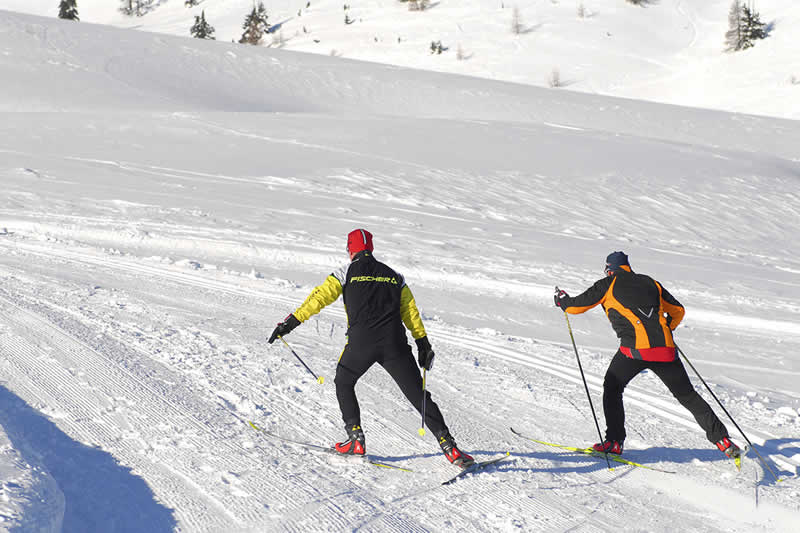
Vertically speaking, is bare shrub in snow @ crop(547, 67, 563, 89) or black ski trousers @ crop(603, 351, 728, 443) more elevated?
bare shrub in snow @ crop(547, 67, 563, 89)

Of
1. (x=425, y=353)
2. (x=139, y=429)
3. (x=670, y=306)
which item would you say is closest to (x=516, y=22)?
(x=670, y=306)

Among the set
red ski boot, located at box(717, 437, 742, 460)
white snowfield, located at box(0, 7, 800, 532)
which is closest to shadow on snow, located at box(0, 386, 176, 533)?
white snowfield, located at box(0, 7, 800, 532)

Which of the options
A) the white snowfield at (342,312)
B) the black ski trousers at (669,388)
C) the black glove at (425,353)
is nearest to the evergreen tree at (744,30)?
the white snowfield at (342,312)

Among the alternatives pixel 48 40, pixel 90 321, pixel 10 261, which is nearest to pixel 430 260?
pixel 90 321

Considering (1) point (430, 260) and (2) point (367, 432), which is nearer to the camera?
(2) point (367, 432)

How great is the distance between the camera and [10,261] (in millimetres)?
9586

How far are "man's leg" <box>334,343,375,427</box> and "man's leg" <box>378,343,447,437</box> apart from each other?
0.37 ft

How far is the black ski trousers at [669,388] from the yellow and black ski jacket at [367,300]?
4.90 ft

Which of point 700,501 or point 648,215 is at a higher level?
point 648,215

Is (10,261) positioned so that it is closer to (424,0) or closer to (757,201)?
(757,201)

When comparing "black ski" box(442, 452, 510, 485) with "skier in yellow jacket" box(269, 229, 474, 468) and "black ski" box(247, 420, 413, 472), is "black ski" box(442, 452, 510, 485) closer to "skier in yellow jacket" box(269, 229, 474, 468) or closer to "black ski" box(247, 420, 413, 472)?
"skier in yellow jacket" box(269, 229, 474, 468)

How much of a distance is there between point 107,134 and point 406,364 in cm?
1586

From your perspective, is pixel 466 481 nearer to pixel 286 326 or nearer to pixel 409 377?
pixel 409 377

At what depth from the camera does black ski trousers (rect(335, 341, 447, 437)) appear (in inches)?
184
